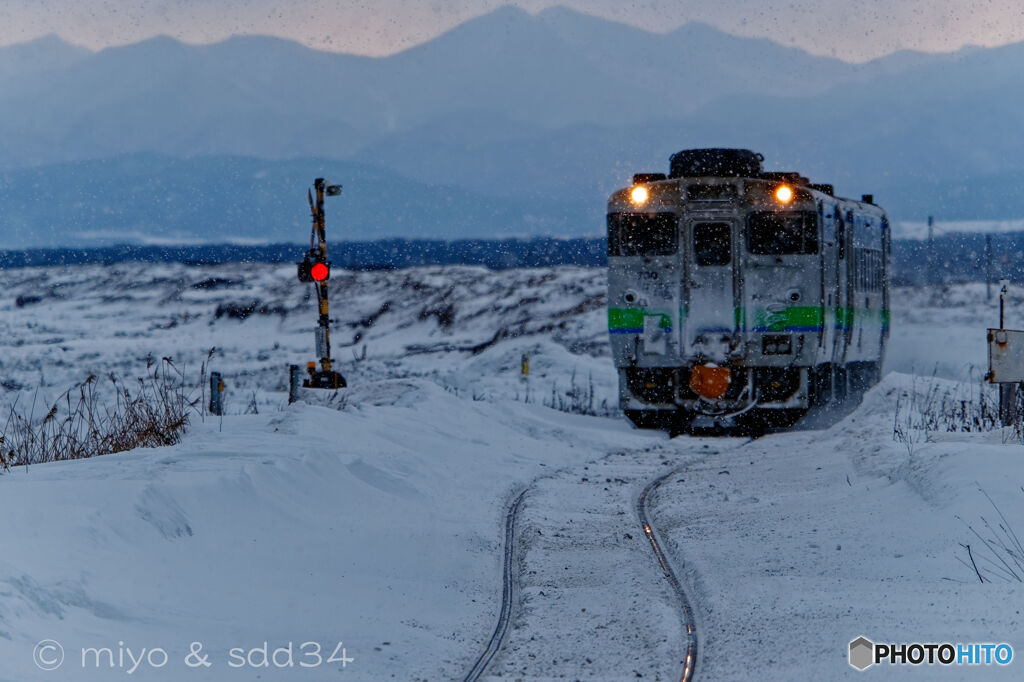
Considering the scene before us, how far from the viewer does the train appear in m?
16.4

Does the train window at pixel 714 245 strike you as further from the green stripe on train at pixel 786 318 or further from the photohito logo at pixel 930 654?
the photohito logo at pixel 930 654

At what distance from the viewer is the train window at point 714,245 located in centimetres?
1659

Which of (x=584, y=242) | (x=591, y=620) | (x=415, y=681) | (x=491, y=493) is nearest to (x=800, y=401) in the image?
(x=491, y=493)

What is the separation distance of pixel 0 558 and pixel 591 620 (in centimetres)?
313

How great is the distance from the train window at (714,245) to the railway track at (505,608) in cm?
670

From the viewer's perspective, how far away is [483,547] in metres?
9.16

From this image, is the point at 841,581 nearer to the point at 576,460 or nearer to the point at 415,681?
the point at 415,681

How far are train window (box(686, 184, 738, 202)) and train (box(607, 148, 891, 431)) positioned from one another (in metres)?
0.01

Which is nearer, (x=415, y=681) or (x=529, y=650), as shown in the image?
(x=415, y=681)

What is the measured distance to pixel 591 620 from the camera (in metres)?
6.91

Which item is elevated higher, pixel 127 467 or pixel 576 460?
pixel 127 467

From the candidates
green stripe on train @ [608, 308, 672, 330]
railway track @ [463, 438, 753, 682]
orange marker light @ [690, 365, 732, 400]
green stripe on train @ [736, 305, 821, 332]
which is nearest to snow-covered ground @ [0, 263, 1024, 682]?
railway track @ [463, 438, 753, 682]

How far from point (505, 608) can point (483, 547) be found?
5.98 feet

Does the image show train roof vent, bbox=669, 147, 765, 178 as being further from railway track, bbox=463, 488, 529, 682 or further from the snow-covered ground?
railway track, bbox=463, 488, 529, 682
